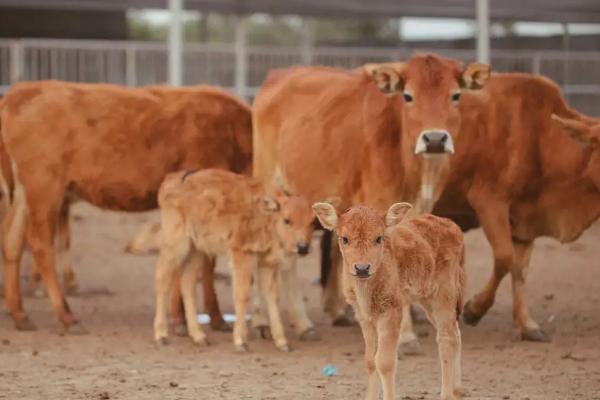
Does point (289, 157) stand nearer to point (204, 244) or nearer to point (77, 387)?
point (204, 244)

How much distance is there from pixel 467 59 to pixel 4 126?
504 inches

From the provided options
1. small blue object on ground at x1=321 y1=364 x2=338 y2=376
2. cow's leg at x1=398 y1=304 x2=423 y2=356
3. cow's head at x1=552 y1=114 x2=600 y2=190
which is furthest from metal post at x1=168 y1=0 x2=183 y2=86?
small blue object on ground at x1=321 y1=364 x2=338 y2=376

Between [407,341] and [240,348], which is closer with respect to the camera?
[407,341]

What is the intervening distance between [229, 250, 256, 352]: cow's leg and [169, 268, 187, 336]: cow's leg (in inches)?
28.5

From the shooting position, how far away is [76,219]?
20.2 metres

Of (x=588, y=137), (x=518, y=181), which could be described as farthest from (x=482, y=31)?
(x=588, y=137)

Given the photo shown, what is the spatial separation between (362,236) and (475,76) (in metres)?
Result: 3.27

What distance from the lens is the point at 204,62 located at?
23562mm

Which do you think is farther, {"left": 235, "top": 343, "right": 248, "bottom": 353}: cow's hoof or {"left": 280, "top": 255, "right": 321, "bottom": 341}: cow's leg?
{"left": 280, "top": 255, "right": 321, "bottom": 341}: cow's leg

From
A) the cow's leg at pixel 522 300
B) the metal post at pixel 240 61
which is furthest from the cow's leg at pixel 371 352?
the metal post at pixel 240 61

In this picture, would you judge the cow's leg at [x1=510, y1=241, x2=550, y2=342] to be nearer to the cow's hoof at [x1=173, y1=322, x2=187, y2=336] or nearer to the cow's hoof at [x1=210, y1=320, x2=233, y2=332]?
the cow's hoof at [x1=210, y1=320, x2=233, y2=332]

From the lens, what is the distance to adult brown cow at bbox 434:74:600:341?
11.9 metres

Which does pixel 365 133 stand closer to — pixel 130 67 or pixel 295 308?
pixel 295 308

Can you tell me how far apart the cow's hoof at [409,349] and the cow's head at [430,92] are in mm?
1419
